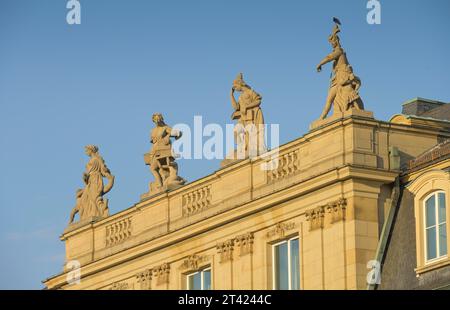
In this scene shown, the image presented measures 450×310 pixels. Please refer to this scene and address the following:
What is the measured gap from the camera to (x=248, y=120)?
8038 centimetres

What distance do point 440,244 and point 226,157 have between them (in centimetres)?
1021

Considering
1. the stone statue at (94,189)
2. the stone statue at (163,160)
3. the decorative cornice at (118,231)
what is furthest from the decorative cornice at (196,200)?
the stone statue at (94,189)

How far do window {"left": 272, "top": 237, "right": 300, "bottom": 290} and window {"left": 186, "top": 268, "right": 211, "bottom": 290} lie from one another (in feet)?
11.2

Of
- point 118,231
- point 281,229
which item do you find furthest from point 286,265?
point 118,231

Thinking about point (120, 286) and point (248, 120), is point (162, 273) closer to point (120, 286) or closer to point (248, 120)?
point (120, 286)

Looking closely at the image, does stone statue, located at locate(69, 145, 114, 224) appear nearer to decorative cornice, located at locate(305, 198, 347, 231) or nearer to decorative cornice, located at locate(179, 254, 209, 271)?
decorative cornice, located at locate(179, 254, 209, 271)

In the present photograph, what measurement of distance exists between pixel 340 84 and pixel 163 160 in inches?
376

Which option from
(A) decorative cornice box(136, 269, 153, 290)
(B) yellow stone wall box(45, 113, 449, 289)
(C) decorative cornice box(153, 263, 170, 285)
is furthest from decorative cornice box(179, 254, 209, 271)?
(A) decorative cornice box(136, 269, 153, 290)

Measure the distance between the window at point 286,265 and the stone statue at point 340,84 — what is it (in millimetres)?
4075

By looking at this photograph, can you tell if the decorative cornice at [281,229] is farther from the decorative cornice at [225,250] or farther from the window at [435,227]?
the window at [435,227]

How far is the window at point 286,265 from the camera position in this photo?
77875 millimetres

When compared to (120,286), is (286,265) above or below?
below

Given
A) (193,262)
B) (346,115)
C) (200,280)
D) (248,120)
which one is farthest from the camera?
(193,262)

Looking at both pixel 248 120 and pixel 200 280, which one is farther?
pixel 200 280
